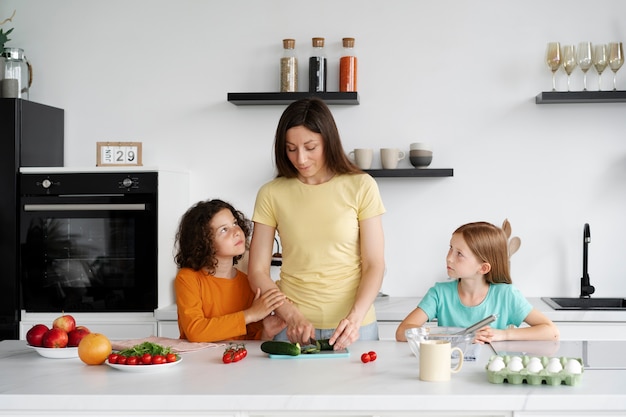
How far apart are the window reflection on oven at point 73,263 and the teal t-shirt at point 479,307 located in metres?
1.68

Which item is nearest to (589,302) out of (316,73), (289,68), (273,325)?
(316,73)

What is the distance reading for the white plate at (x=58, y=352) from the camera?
7.51 ft

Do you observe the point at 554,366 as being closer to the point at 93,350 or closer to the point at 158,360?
the point at 158,360

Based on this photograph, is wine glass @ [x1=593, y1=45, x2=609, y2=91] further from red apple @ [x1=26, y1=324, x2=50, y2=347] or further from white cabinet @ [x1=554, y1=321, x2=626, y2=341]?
red apple @ [x1=26, y1=324, x2=50, y2=347]

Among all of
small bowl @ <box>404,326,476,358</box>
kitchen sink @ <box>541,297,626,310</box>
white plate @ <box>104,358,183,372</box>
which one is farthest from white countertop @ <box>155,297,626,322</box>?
white plate @ <box>104,358,183,372</box>

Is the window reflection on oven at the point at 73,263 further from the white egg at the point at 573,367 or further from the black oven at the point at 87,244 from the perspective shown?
the white egg at the point at 573,367

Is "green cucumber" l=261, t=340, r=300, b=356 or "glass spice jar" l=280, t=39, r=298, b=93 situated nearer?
"green cucumber" l=261, t=340, r=300, b=356

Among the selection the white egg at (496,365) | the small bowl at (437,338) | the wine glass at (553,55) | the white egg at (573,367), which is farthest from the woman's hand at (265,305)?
the wine glass at (553,55)

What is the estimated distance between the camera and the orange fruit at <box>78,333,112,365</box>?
7.11 feet

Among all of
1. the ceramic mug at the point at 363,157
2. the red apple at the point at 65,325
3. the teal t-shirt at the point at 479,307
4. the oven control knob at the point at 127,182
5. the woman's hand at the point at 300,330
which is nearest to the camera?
the red apple at the point at 65,325

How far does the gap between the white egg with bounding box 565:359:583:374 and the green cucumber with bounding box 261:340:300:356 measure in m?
0.70

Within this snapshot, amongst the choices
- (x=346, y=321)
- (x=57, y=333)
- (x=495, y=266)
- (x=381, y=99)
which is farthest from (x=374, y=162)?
(x=57, y=333)

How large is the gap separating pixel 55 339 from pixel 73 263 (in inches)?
63.6

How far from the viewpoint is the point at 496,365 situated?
193 cm
